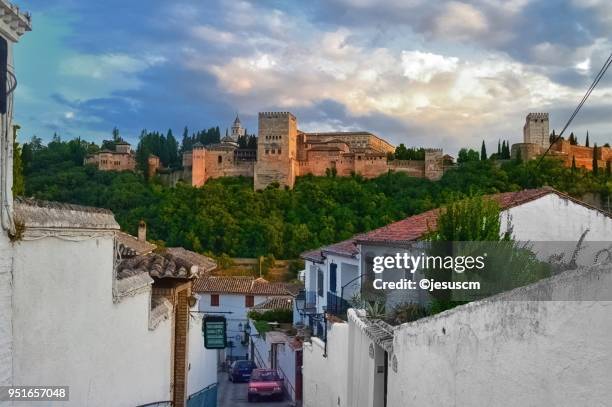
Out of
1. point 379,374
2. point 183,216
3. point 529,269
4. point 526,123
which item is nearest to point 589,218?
point 529,269

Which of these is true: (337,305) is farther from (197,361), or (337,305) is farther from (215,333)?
(215,333)

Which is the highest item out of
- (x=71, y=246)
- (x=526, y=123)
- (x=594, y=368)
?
(x=526, y=123)

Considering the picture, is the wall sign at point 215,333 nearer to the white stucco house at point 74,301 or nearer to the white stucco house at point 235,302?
the white stucco house at point 74,301

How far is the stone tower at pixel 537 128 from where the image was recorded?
82688 mm

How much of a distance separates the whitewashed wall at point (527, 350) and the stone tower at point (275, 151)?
77160 mm

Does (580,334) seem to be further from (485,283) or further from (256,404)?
(256,404)

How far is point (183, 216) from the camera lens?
6956 centimetres

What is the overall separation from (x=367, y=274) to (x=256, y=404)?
22.4ft

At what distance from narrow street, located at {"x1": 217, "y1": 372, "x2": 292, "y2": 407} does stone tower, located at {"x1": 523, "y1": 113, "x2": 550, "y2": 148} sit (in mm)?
66014

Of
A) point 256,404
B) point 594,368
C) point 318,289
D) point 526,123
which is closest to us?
point 594,368

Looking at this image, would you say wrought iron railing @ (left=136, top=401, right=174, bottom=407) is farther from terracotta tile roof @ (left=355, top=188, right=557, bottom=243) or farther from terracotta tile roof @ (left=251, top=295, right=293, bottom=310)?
terracotta tile roof @ (left=251, top=295, right=293, bottom=310)

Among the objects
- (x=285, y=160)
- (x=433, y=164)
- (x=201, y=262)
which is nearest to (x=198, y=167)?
(x=285, y=160)

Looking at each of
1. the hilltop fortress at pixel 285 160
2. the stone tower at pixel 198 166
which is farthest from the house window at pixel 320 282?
the stone tower at pixel 198 166

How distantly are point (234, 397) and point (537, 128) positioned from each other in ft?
231
